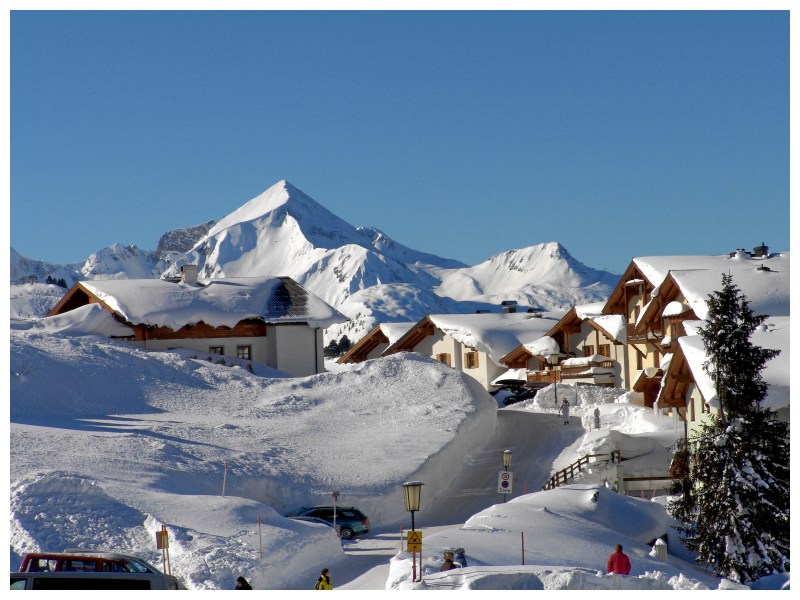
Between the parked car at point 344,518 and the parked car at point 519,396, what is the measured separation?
2526 cm

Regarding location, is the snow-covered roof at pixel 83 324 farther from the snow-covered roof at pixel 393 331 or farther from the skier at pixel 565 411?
the snow-covered roof at pixel 393 331

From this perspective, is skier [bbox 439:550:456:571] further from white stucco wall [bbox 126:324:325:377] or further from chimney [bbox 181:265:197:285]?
chimney [bbox 181:265:197:285]

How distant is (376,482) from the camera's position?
1459 inches

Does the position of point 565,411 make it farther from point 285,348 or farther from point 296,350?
point 285,348

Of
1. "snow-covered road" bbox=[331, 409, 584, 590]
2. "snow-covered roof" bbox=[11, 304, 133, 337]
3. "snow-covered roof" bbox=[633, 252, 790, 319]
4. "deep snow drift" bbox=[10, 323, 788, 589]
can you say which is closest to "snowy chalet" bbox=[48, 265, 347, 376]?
"snow-covered roof" bbox=[11, 304, 133, 337]

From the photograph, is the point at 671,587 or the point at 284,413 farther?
the point at 284,413

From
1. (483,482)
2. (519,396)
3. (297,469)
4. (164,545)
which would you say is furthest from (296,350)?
(164,545)

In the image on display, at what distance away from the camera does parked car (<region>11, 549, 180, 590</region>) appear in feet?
67.5

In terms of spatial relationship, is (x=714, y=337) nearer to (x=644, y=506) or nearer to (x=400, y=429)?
(x=644, y=506)

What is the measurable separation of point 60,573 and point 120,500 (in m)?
Result: 8.68

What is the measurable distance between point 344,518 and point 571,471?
34.1 feet

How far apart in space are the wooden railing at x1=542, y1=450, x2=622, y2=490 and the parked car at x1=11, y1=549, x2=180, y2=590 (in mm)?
21260
